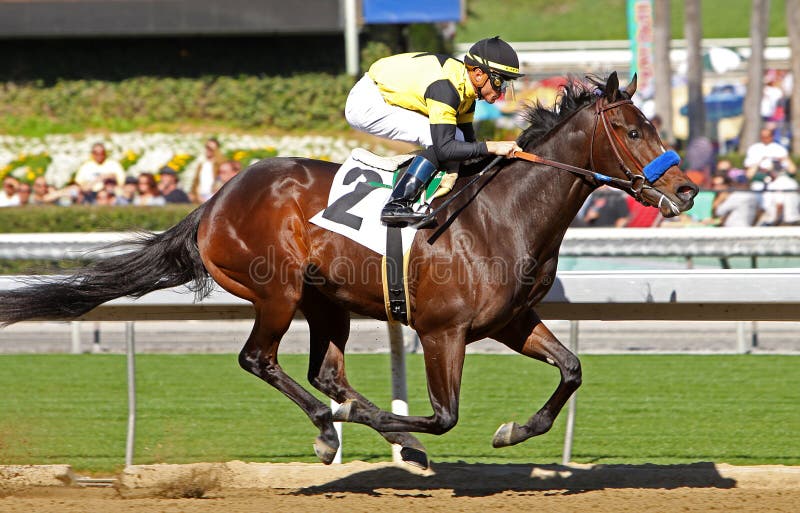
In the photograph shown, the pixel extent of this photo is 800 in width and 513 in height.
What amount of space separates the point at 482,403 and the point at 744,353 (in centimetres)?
238

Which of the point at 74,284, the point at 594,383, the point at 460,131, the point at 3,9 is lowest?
the point at 594,383

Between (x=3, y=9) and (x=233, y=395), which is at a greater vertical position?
(x=3, y=9)

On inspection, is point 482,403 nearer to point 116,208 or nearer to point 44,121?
point 116,208

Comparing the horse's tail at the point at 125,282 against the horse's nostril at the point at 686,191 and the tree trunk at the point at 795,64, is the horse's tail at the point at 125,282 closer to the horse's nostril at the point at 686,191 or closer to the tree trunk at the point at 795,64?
the horse's nostril at the point at 686,191

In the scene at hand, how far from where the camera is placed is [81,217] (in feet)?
38.3

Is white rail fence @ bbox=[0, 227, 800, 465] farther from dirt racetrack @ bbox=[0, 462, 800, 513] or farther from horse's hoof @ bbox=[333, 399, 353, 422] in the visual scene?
horse's hoof @ bbox=[333, 399, 353, 422]

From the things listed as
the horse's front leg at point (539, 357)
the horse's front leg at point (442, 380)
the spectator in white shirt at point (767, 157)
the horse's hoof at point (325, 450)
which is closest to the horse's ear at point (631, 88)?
the horse's front leg at point (539, 357)

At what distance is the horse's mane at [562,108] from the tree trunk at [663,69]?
47.3 feet

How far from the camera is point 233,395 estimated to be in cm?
784

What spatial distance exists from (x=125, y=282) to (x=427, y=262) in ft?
5.02

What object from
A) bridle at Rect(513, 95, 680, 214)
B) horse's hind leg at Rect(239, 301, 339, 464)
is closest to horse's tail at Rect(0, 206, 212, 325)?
horse's hind leg at Rect(239, 301, 339, 464)

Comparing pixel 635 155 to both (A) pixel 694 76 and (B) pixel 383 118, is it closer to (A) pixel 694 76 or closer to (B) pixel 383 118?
(B) pixel 383 118

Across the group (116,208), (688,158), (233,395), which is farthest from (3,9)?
(233,395)

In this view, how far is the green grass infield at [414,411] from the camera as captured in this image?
6117mm
